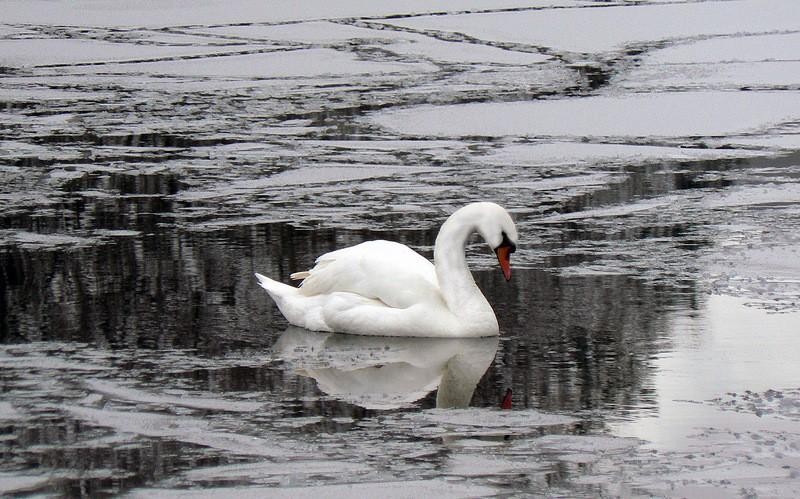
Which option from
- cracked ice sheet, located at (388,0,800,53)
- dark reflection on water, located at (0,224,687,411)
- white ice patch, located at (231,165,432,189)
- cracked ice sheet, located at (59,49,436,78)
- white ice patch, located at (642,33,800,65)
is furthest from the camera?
cracked ice sheet, located at (388,0,800,53)

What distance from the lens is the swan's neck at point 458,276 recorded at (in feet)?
21.7

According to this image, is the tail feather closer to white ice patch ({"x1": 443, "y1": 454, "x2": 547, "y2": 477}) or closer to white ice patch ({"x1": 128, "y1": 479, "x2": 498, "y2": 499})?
white ice patch ({"x1": 443, "y1": 454, "x2": 547, "y2": 477})

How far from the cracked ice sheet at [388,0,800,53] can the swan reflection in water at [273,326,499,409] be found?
992cm

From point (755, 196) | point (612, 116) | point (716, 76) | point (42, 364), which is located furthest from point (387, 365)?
point (716, 76)

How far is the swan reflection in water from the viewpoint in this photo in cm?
567

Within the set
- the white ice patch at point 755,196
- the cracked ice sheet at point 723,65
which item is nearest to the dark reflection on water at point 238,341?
the white ice patch at point 755,196

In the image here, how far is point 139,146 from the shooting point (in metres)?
11.5

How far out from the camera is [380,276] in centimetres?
682

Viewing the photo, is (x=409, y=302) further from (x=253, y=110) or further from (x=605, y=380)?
(x=253, y=110)

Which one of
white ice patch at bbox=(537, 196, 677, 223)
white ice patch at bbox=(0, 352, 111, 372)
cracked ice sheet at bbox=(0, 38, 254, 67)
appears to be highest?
cracked ice sheet at bbox=(0, 38, 254, 67)

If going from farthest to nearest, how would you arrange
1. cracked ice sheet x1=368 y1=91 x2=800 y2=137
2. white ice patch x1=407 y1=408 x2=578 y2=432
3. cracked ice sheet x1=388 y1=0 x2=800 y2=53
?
cracked ice sheet x1=388 y1=0 x2=800 y2=53, cracked ice sheet x1=368 y1=91 x2=800 y2=137, white ice patch x1=407 y1=408 x2=578 y2=432

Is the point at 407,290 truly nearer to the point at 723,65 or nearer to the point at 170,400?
the point at 170,400

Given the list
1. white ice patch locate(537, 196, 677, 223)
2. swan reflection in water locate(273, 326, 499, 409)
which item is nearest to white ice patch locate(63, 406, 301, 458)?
swan reflection in water locate(273, 326, 499, 409)

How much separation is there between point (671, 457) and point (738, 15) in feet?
47.7
